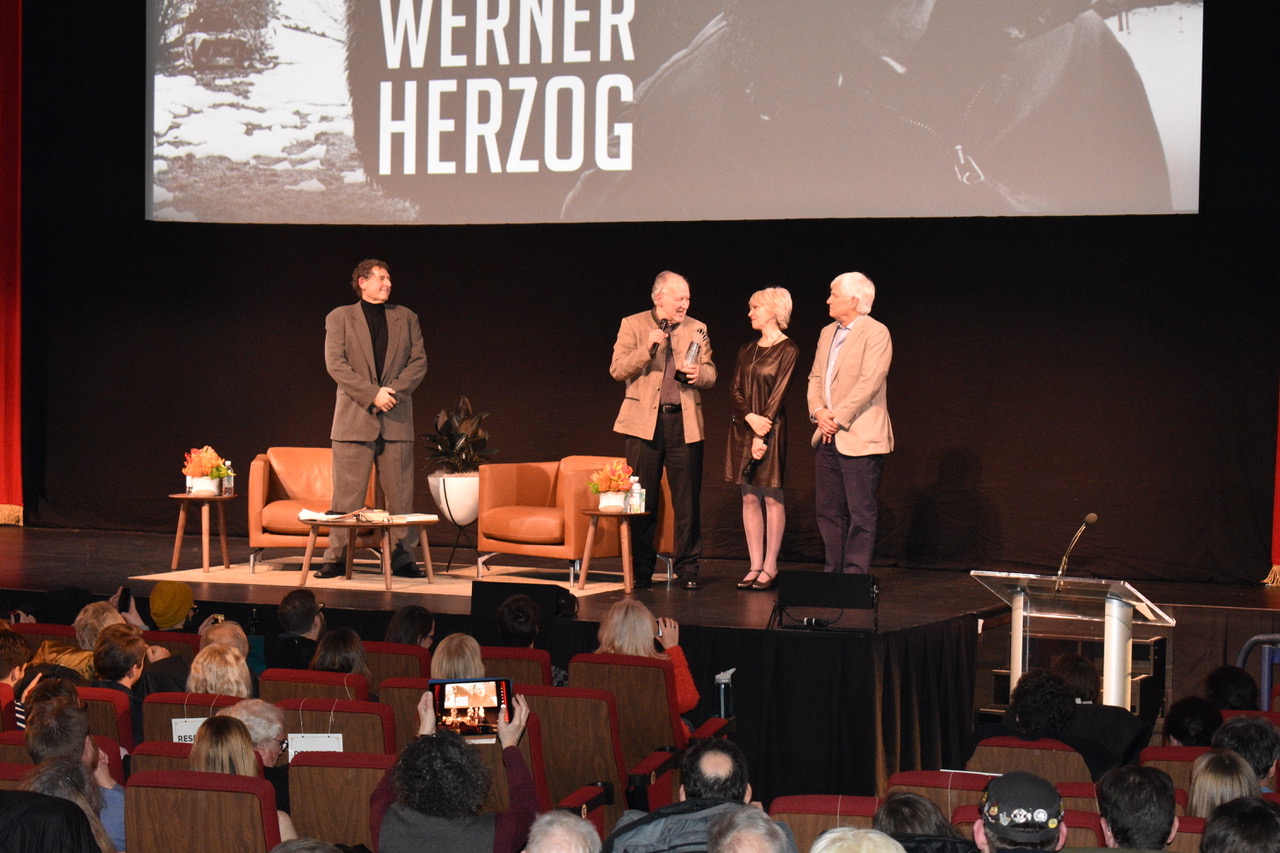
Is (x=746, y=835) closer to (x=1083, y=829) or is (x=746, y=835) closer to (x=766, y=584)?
(x=1083, y=829)

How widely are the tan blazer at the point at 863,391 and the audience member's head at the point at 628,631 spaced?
2.32 m

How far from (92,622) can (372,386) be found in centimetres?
270

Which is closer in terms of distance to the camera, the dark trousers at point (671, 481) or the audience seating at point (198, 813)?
the audience seating at point (198, 813)

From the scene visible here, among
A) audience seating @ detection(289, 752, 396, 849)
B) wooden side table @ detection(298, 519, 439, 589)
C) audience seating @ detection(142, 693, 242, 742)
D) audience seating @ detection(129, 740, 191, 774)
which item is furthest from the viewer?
wooden side table @ detection(298, 519, 439, 589)

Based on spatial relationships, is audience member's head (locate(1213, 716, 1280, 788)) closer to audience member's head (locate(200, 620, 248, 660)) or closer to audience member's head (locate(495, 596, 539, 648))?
audience member's head (locate(495, 596, 539, 648))

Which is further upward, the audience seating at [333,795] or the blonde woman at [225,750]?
the blonde woman at [225,750]

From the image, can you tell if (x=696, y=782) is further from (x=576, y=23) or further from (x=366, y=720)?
(x=576, y=23)

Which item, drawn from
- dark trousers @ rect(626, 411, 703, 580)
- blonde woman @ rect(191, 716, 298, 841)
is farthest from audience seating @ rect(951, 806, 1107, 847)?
dark trousers @ rect(626, 411, 703, 580)

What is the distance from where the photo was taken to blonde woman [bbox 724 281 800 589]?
6.90m

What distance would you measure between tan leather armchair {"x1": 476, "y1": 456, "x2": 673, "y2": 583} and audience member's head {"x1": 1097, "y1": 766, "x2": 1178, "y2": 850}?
4.33 m

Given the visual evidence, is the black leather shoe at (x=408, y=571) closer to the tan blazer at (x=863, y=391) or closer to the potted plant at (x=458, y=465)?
the potted plant at (x=458, y=465)

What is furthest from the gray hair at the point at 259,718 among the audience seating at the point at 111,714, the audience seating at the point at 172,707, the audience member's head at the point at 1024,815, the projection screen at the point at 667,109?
the projection screen at the point at 667,109

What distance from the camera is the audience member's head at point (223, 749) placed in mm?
3115

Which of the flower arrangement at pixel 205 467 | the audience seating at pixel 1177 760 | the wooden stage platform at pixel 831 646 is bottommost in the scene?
the wooden stage platform at pixel 831 646
